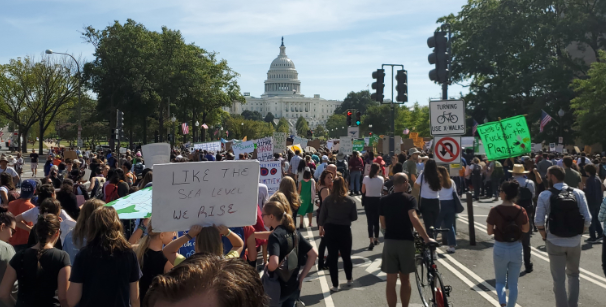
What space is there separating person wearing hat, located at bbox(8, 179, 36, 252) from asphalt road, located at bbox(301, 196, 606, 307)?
11.6ft

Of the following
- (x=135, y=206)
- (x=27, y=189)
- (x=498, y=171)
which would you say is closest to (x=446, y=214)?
(x=135, y=206)

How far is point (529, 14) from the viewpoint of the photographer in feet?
158

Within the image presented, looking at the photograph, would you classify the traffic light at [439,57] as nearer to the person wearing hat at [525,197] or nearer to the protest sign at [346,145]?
the person wearing hat at [525,197]

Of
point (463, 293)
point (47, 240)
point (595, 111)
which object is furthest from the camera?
point (595, 111)

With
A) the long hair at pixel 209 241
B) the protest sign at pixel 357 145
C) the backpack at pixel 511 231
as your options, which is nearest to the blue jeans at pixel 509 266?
the backpack at pixel 511 231

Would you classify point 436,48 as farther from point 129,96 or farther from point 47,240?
point 129,96

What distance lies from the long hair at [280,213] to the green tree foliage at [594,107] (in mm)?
32817

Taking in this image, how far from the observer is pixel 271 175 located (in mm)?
12664

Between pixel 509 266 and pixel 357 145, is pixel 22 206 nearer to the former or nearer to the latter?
pixel 509 266

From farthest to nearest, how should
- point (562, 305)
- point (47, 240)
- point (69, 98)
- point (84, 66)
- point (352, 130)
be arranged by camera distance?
point (69, 98)
point (84, 66)
point (352, 130)
point (562, 305)
point (47, 240)

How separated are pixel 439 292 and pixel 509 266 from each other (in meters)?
0.92

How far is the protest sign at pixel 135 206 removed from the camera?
5779 millimetres

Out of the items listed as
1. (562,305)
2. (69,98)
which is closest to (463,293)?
(562,305)

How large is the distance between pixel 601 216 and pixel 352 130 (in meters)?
21.9
